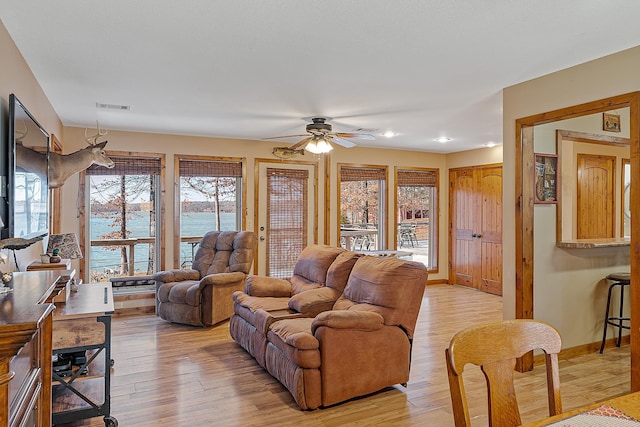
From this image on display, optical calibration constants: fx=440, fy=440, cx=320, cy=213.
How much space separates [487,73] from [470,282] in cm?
501

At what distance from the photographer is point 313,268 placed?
430 centimetres

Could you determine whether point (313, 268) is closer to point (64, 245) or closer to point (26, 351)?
point (64, 245)

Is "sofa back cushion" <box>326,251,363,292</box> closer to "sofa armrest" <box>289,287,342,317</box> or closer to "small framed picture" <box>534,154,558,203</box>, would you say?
"sofa armrest" <box>289,287,342,317</box>

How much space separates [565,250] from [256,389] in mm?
3009

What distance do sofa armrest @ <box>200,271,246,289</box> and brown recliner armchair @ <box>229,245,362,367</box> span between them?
822mm

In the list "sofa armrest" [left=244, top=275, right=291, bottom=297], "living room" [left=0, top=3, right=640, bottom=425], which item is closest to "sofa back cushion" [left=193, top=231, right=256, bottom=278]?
"living room" [left=0, top=3, right=640, bottom=425]

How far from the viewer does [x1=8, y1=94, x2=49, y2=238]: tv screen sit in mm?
2531

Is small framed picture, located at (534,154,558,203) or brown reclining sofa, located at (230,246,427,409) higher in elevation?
small framed picture, located at (534,154,558,203)

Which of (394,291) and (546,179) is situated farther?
(546,179)

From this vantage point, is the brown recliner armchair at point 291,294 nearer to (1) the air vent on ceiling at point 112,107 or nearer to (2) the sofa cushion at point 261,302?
(2) the sofa cushion at point 261,302

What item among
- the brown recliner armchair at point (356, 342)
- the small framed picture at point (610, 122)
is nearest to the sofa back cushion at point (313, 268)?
the brown recliner armchair at point (356, 342)

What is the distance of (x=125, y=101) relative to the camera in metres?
4.22

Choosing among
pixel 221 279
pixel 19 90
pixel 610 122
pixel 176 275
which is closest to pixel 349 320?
pixel 221 279

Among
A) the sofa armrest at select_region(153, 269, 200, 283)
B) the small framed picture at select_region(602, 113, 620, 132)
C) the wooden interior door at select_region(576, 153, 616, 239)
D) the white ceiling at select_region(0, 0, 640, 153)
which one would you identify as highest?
the white ceiling at select_region(0, 0, 640, 153)
